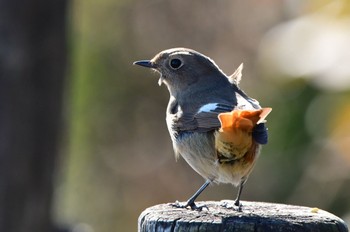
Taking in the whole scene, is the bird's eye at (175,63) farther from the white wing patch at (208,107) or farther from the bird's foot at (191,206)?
the bird's foot at (191,206)

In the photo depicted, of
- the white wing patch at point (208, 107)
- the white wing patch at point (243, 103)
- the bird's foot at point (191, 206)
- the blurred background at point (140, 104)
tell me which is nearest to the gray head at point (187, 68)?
the white wing patch at point (243, 103)

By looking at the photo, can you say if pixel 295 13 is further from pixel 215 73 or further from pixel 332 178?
pixel 215 73

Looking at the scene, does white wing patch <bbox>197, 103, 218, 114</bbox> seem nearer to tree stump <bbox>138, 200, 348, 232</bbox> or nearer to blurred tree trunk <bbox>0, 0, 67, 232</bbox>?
tree stump <bbox>138, 200, 348, 232</bbox>

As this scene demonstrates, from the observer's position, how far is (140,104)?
41.8ft

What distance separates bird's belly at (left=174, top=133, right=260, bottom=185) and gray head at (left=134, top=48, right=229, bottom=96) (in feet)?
2.35

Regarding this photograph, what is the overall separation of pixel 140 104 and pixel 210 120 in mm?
7395

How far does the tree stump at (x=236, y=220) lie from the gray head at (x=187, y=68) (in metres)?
1.89

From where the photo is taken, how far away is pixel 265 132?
197 inches

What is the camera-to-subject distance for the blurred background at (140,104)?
782 centimetres

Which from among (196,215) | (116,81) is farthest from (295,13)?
(196,215)

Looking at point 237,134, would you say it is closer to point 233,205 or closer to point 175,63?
point 233,205

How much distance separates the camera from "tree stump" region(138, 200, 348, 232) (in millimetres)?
4055

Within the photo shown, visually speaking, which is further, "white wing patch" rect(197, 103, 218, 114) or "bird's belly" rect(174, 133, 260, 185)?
"white wing patch" rect(197, 103, 218, 114)

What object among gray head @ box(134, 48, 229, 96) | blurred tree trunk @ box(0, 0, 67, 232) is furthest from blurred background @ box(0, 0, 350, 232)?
gray head @ box(134, 48, 229, 96)
